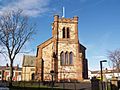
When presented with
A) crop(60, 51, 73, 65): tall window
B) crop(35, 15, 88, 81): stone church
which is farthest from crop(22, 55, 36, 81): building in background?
crop(60, 51, 73, 65): tall window

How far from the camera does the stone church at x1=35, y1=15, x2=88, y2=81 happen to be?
47562 millimetres

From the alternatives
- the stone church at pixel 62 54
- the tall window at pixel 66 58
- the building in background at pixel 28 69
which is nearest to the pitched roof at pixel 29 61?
the building in background at pixel 28 69

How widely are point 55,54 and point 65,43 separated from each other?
3.66m

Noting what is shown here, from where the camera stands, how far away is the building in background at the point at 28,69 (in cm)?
7315

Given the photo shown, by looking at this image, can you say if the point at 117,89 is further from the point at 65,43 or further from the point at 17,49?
the point at 65,43

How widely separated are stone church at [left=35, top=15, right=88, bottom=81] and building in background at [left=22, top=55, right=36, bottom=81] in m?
24.1

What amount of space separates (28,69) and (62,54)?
94.9ft

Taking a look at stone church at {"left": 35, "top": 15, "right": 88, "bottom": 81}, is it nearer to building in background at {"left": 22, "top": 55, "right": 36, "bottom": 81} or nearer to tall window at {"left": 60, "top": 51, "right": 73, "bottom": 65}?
tall window at {"left": 60, "top": 51, "right": 73, "bottom": 65}

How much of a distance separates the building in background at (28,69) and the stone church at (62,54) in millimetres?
24052

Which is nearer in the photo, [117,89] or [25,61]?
[117,89]

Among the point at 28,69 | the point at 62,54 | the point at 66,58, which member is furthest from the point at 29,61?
the point at 66,58

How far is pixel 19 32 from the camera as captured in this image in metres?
40.9

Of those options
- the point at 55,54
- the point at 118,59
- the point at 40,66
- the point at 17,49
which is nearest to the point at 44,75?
the point at 40,66

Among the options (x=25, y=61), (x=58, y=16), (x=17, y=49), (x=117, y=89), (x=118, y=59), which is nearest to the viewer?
(x=117, y=89)
